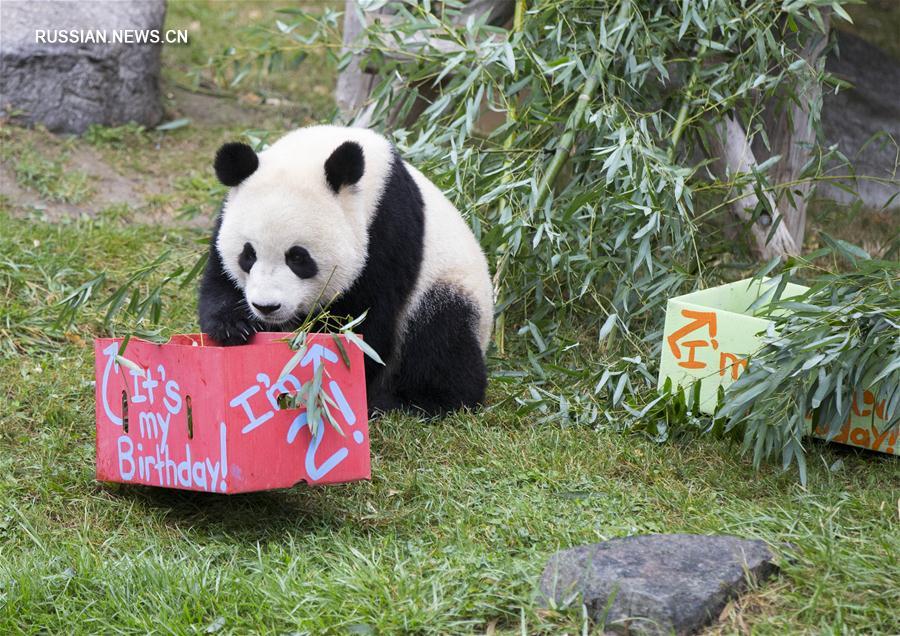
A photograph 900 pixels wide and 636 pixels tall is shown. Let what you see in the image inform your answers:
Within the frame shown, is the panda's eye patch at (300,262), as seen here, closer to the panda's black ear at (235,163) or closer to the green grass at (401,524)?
the panda's black ear at (235,163)

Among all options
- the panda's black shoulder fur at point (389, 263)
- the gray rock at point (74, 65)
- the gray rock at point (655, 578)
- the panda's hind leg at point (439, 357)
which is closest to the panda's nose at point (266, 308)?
the panda's black shoulder fur at point (389, 263)

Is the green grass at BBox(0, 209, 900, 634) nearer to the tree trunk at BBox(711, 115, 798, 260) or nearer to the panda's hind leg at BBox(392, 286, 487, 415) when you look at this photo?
the panda's hind leg at BBox(392, 286, 487, 415)

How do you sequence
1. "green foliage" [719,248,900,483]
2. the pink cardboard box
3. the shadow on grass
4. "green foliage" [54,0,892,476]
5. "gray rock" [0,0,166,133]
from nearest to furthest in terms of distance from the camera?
the pink cardboard box, the shadow on grass, "green foliage" [719,248,900,483], "green foliage" [54,0,892,476], "gray rock" [0,0,166,133]

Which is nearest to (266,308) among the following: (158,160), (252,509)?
(252,509)

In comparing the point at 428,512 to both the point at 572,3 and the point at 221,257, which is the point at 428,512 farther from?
the point at 572,3

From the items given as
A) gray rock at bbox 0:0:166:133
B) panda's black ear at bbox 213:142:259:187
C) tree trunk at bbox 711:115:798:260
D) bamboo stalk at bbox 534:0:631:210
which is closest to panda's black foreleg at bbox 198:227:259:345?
panda's black ear at bbox 213:142:259:187

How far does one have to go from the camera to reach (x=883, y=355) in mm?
3174

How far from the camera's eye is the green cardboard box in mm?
3361

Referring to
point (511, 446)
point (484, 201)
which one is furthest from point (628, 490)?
point (484, 201)

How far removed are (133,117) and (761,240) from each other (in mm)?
3884

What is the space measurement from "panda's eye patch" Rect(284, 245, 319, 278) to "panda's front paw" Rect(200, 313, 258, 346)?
0.22 m

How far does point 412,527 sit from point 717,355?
4.10 feet

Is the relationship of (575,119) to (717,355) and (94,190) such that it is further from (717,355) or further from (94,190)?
(94,190)

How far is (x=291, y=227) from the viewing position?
10.6 ft
